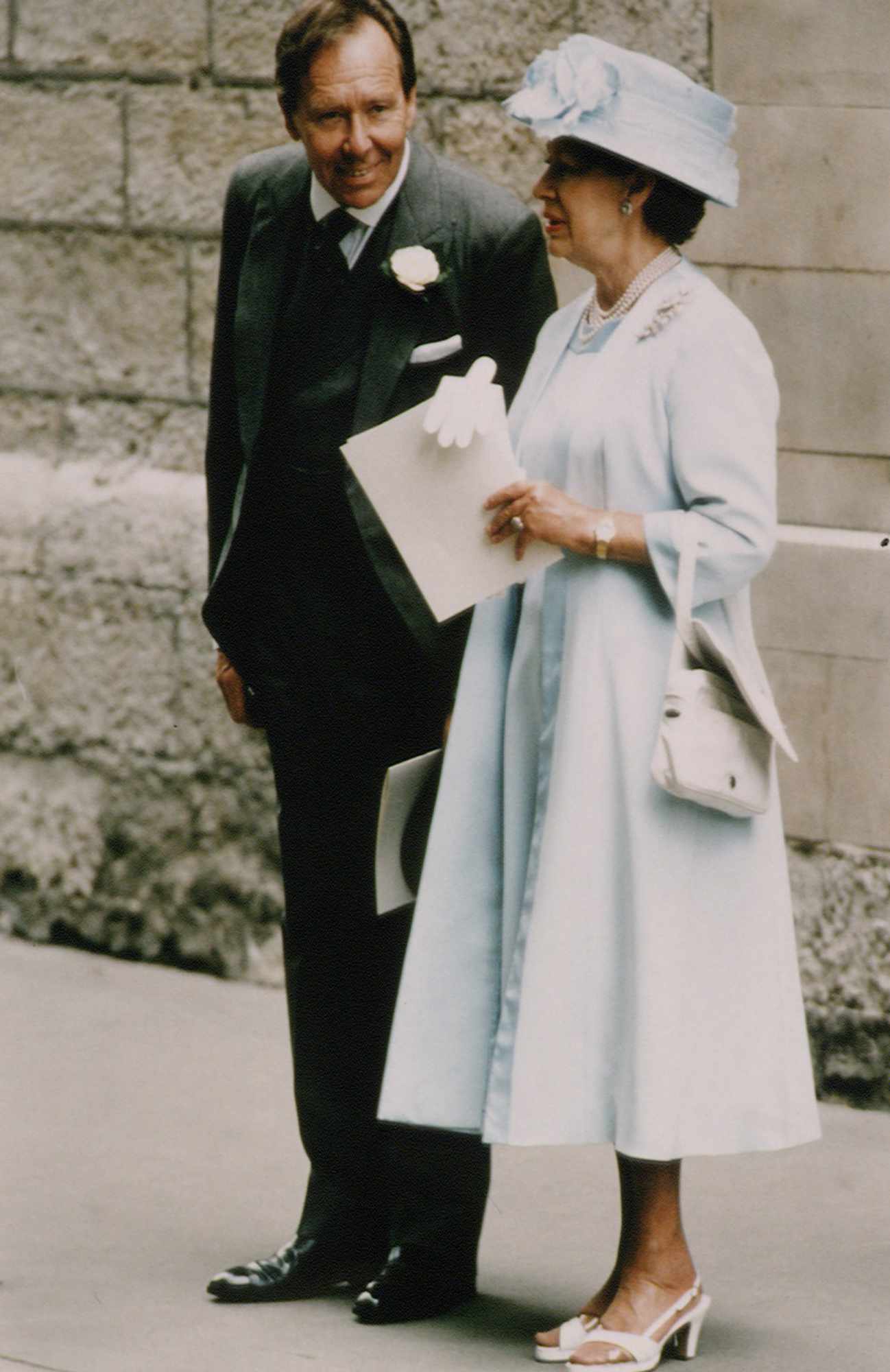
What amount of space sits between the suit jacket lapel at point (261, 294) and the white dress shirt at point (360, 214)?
3.2 inches

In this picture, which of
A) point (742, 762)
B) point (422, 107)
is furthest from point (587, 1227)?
point (422, 107)

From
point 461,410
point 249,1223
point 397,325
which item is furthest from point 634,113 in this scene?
point 249,1223

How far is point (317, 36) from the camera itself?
4086 millimetres

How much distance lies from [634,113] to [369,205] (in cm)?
57

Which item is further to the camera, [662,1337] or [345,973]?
[345,973]

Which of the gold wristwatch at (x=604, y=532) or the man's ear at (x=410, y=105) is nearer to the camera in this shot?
the gold wristwatch at (x=604, y=532)

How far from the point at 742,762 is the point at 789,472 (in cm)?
184

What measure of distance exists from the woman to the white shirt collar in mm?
356

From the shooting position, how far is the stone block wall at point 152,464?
5.58 meters

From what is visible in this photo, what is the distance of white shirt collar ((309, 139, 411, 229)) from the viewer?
4219mm

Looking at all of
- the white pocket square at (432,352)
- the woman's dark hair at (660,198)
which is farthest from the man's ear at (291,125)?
the woman's dark hair at (660,198)

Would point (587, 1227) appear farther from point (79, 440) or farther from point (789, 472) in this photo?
point (79, 440)

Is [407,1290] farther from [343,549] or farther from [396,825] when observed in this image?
[343,549]

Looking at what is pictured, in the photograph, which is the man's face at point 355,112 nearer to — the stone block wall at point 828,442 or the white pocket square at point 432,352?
the white pocket square at point 432,352
